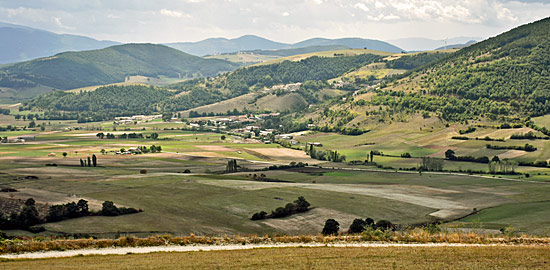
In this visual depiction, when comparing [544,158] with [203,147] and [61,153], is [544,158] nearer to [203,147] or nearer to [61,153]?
[203,147]

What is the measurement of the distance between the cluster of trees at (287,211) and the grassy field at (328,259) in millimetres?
29333

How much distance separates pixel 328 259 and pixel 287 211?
3686 cm

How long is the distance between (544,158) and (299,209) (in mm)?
99097

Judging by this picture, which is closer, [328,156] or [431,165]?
[431,165]

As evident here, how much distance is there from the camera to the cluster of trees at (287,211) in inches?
3029

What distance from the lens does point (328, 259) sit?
42.3 meters

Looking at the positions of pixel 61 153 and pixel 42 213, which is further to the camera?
pixel 61 153

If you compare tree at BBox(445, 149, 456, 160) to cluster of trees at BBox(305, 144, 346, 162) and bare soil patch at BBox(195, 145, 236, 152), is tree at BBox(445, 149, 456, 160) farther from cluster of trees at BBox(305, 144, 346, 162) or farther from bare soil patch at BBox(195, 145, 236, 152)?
bare soil patch at BBox(195, 145, 236, 152)

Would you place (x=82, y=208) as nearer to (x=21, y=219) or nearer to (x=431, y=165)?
(x=21, y=219)

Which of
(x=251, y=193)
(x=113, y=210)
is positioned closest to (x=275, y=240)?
(x=113, y=210)

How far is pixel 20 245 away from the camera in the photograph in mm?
47094

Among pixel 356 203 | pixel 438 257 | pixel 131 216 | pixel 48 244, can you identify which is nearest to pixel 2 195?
pixel 131 216

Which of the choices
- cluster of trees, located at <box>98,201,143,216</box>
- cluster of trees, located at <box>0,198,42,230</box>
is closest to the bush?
cluster of trees, located at <box>0,198,42,230</box>

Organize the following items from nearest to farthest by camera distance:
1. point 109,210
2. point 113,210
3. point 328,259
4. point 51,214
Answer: point 328,259 < point 51,214 < point 109,210 < point 113,210
